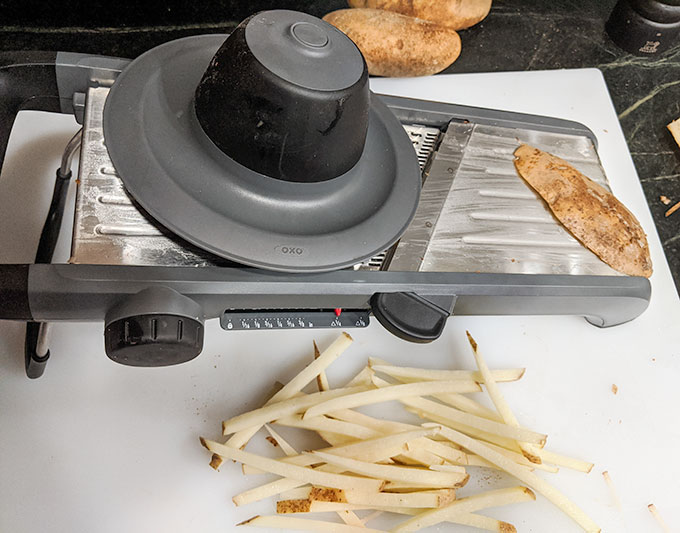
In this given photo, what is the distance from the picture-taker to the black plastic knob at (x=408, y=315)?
108cm

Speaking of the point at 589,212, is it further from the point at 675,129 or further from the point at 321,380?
the point at 675,129

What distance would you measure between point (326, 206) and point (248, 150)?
14 centimetres

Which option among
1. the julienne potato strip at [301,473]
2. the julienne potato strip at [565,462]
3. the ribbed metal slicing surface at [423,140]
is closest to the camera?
the julienne potato strip at [301,473]

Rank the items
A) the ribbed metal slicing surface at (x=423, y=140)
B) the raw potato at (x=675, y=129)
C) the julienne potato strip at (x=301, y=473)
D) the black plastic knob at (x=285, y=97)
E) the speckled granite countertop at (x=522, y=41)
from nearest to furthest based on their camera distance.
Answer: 1. the black plastic knob at (x=285, y=97)
2. the julienne potato strip at (x=301, y=473)
3. the ribbed metal slicing surface at (x=423, y=140)
4. the speckled granite countertop at (x=522, y=41)
5. the raw potato at (x=675, y=129)

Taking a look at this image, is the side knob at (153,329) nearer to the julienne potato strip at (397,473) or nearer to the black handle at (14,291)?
the black handle at (14,291)

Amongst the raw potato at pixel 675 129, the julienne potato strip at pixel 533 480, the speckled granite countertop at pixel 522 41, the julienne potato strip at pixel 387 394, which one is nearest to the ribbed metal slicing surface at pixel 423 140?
the julienne potato strip at pixel 387 394

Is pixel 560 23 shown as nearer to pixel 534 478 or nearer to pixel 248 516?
pixel 534 478

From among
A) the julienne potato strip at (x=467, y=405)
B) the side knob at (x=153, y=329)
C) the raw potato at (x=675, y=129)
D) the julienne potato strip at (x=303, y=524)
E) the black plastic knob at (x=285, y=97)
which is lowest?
the julienne potato strip at (x=303, y=524)

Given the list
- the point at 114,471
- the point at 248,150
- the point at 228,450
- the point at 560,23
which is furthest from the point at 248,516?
the point at 560,23

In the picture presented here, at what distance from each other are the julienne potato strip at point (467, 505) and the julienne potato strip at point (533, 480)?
0.02 metres

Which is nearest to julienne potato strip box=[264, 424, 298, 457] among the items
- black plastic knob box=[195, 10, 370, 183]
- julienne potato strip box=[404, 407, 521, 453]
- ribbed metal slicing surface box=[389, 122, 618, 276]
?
julienne potato strip box=[404, 407, 521, 453]

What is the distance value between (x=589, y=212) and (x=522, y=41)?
87 cm

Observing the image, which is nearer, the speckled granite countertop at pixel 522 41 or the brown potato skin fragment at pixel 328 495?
the brown potato skin fragment at pixel 328 495

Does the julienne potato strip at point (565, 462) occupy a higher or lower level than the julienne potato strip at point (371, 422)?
higher
